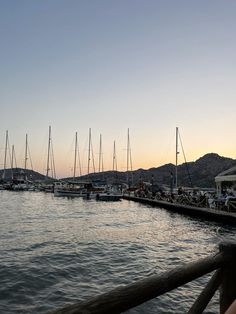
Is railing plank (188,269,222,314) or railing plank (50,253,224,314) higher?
railing plank (50,253,224,314)

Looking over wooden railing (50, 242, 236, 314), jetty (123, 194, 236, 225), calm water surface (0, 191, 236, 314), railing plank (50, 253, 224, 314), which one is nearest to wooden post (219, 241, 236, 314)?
wooden railing (50, 242, 236, 314)

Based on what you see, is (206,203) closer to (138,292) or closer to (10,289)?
(10,289)

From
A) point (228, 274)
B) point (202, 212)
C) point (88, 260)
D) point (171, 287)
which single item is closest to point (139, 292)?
point (171, 287)

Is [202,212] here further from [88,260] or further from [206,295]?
[206,295]

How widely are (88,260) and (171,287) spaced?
1307 cm

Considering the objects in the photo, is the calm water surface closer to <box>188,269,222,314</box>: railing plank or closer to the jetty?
the jetty

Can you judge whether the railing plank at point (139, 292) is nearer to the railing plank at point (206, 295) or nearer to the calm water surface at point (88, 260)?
the railing plank at point (206, 295)

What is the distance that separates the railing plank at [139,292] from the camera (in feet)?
7.59

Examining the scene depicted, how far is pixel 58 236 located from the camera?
916 inches

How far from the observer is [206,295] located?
379cm

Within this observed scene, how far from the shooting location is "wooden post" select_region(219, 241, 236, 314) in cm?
387

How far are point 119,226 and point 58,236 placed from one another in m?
7.52

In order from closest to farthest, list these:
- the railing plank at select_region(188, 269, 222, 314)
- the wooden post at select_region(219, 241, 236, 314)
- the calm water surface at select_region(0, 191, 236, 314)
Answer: the railing plank at select_region(188, 269, 222, 314) → the wooden post at select_region(219, 241, 236, 314) → the calm water surface at select_region(0, 191, 236, 314)

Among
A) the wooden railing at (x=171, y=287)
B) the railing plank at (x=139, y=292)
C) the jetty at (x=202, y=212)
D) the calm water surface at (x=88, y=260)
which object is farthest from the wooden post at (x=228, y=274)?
the jetty at (x=202, y=212)
